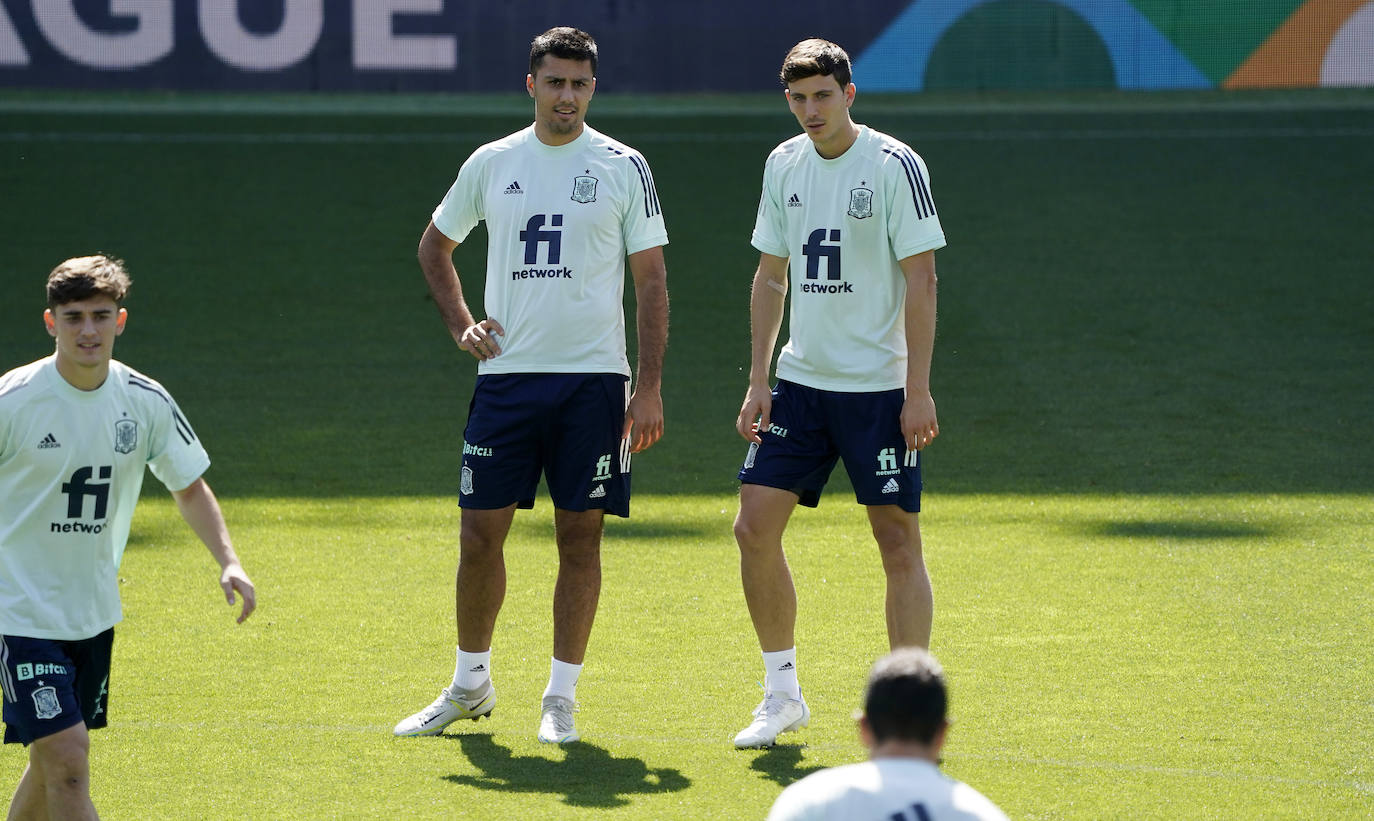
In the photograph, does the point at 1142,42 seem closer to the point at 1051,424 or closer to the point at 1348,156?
the point at 1348,156

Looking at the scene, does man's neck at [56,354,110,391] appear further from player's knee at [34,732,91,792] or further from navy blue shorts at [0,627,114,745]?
player's knee at [34,732,91,792]

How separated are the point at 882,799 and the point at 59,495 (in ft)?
7.60

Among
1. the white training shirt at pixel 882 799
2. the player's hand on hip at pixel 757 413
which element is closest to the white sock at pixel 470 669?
the player's hand on hip at pixel 757 413

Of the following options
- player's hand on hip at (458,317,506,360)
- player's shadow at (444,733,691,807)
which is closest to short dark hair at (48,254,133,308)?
player's hand on hip at (458,317,506,360)

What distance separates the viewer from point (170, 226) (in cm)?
1484

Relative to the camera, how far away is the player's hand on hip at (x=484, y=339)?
17.9ft

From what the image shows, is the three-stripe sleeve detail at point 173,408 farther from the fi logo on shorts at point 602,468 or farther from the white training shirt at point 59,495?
the fi logo on shorts at point 602,468

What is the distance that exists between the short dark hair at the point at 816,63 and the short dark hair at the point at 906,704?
276 centimetres

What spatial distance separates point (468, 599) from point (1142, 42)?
1397 centimetres

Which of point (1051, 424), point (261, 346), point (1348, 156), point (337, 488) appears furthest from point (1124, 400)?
point (1348, 156)

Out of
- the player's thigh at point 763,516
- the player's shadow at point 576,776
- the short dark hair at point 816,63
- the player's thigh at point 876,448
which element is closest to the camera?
the player's shadow at point 576,776

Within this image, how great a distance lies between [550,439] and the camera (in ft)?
18.1

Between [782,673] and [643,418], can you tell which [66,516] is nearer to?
[643,418]

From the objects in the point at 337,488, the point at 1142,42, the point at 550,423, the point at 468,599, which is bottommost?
the point at 337,488
